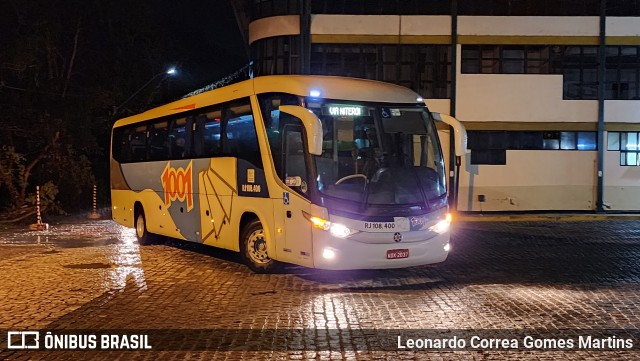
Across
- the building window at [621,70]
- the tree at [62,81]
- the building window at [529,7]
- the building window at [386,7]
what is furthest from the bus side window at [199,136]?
the building window at [621,70]

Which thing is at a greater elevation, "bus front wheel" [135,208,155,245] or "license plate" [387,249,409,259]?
"license plate" [387,249,409,259]

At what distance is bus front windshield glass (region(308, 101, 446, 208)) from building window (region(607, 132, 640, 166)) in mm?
20888

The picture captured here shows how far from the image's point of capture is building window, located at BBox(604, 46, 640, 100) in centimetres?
2848

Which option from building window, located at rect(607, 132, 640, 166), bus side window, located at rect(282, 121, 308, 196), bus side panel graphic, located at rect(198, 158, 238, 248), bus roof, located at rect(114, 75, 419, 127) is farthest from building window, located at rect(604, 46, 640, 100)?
bus side window, located at rect(282, 121, 308, 196)

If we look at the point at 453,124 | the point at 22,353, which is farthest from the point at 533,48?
the point at 22,353

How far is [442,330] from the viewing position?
748 cm

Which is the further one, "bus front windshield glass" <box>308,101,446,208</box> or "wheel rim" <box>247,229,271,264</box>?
"wheel rim" <box>247,229,271,264</box>

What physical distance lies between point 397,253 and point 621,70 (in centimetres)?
2315

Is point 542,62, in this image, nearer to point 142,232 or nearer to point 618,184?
point 618,184

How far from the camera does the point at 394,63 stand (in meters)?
28.2

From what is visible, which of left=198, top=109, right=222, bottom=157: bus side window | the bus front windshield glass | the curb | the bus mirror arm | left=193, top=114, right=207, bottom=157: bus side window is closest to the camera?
the bus front windshield glass

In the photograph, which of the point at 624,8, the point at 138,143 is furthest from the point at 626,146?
the point at 138,143

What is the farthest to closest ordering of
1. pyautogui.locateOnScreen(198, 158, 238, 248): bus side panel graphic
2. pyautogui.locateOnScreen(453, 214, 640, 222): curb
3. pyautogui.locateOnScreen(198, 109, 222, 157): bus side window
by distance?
pyautogui.locateOnScreen(453, 214, 640, 222): curb, pyautogui.locateOnScreen(198, 109, 222, 157): bus side window, pyautogui.locateOnScreen(198, 158, 238, 248): bus side panel graphic

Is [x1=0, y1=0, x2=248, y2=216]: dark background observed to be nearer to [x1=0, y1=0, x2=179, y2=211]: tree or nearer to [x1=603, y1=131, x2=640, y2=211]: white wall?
[x1=0, y1=0, x2=179, y2=211]: tree
